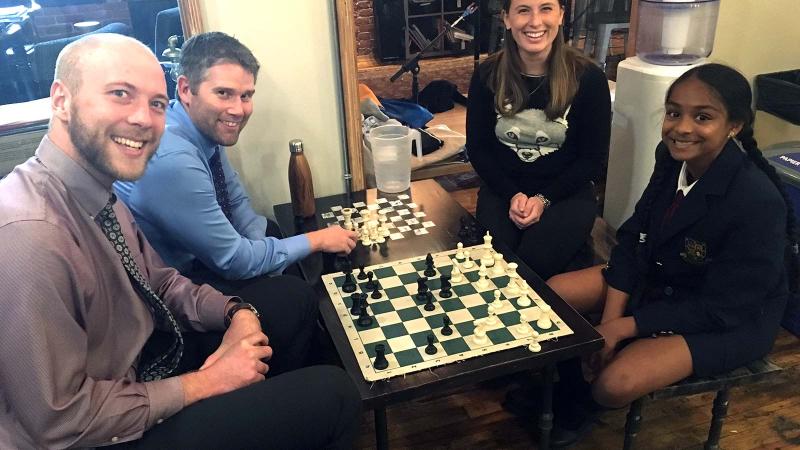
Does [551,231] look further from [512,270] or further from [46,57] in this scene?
[46,57]

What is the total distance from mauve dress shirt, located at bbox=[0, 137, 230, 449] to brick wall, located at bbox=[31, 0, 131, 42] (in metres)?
1.41

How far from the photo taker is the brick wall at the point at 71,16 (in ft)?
7.36

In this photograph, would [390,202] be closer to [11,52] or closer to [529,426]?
[529,426]

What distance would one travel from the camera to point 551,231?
1.92 metres

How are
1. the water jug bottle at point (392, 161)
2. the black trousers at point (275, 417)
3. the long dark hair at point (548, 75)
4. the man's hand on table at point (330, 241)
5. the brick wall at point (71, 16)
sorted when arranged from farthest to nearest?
the brick wall at point (71, 16), the water jug bottle at point (392, 161), the long dark hair at point (548, 75), the man's hand on table at point (330, 241), the black trousers at point (275, 417)

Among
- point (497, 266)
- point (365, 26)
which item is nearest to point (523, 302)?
point (497, 266)

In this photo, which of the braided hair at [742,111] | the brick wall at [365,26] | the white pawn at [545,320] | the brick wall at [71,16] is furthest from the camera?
the brick wall at [365,26]

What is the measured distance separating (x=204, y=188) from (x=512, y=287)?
2.57 ft

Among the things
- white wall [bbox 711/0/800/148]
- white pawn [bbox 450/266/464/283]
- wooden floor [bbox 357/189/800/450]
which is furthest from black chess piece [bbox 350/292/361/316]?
white wall [bbox 711/0/800/148]

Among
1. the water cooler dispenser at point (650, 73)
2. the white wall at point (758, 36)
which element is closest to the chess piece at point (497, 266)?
the water cooler dispenser at point (650, 73)

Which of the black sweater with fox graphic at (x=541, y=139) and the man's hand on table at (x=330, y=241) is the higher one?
the black sweater with fox graphic at (x=541, y=139)

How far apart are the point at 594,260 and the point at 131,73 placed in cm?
161

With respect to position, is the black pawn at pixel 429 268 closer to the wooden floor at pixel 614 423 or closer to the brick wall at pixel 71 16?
the wooden floor at pixel 614 423

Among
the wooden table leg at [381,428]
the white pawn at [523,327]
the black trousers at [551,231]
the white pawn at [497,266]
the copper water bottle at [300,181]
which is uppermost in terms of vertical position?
the copper water bottle at [300,181]
